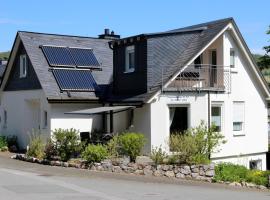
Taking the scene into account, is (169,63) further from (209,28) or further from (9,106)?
(9,106)

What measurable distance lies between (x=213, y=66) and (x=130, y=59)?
4016 mm

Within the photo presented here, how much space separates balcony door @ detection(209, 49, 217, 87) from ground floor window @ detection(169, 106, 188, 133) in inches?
81.0

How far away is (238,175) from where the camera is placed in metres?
20.4

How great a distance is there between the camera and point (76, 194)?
13898mm

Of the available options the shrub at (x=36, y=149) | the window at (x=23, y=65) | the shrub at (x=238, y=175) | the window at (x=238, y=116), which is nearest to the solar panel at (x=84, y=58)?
the window at (x=23, y=65)

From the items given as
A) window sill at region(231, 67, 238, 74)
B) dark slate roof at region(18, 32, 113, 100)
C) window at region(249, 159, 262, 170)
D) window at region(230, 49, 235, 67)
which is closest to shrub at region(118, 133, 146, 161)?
dark slate roof at region(18, 32, 113, 100)

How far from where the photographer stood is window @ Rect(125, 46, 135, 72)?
25.3 meters

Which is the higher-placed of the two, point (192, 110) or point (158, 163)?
point (192, 110)

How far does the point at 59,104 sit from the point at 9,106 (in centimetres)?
624

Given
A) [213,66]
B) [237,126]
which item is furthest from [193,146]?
[237,126]

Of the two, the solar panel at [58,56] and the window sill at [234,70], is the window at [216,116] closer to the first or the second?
the window sill at [234,70]

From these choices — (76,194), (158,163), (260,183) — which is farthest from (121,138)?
(76,194)

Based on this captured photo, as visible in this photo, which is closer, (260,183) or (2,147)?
(260,183)

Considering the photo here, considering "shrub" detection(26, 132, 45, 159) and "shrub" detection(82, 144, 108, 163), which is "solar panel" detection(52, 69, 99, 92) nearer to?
"shrub" detection(26, 132, 45, 159)
